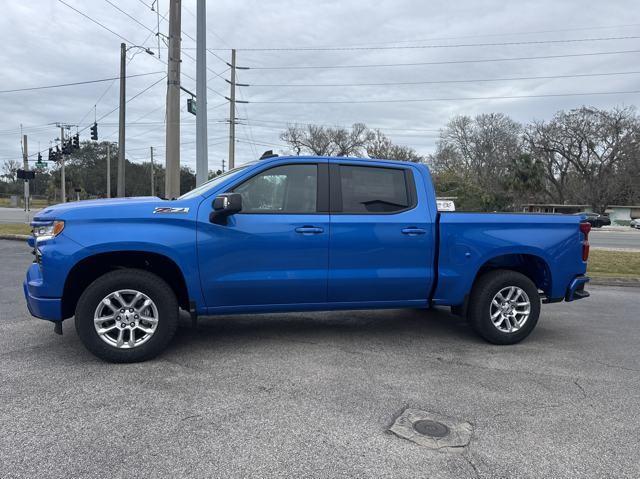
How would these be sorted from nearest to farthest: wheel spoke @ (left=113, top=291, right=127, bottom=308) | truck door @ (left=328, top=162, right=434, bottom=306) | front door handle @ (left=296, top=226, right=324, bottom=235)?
1. wheel spoke @ (left=113, top=291, right=127, bottom=308)
2. front door handle @ (left=296, top=226, right=324, bottom=235)
3. truck door @ (left=328, top=162, right=434, bottom=306)

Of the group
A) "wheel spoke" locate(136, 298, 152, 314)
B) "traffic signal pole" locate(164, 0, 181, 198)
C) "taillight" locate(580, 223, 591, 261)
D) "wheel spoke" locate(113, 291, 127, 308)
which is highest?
"traffic signal pole" locate(164, 0, 181, 198)

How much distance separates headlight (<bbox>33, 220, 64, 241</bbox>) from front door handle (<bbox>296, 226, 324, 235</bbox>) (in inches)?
81.9

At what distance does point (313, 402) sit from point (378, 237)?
1801 mm

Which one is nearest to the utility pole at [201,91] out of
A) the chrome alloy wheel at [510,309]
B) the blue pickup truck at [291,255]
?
the blue pickup truck at [291,255]

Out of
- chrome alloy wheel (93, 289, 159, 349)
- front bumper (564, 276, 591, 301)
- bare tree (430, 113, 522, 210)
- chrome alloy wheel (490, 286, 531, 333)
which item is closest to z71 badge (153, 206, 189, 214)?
chrome alloy wheel (93, 289, 159, 349)

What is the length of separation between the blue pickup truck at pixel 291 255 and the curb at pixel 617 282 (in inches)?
182

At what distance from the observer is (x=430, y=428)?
3205 millimetres

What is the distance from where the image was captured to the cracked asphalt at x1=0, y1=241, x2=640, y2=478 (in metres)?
2.78

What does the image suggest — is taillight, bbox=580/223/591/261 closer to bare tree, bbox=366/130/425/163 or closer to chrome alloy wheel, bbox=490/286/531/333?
chrome alloy wheel, bbox=490/286/531/333

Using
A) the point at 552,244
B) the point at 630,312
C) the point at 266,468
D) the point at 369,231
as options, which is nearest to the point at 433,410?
the point at 266,468

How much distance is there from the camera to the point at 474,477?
267 centimetres

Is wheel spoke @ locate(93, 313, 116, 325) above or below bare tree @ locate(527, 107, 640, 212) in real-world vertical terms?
below

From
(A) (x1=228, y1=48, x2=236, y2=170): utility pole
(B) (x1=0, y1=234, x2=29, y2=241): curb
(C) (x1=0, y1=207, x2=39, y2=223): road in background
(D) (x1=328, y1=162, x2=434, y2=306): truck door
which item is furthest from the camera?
(A) (x1=228, y1=48, x2=236, y2=170): utility pole

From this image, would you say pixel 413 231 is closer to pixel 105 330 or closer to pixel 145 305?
pixel 145 305
